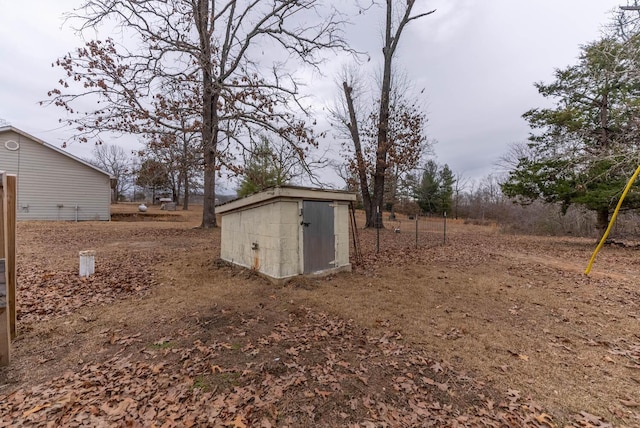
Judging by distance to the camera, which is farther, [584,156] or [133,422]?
[584,156]

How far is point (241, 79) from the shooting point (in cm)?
1116

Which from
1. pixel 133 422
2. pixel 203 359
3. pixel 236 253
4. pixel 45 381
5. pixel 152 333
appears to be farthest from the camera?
pixel 236 253

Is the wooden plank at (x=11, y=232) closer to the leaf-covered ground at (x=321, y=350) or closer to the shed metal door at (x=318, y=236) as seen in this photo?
the leaf-covered ground at (x=321, y=350)

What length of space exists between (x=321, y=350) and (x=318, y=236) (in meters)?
2.78

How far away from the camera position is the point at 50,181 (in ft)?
47.9

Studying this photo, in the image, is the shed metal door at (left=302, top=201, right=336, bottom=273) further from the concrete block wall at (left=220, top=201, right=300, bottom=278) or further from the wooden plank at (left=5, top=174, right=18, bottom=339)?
the wooden plank at (left=5, top=174, right=18, bottom=339)

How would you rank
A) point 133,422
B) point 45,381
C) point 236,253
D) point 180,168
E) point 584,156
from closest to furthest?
1. point 133,422
2. point 45,381
3. point 236,253
4. point 584,156
5. point 180,168

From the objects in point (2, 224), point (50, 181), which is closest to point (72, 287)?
point (2, 224)

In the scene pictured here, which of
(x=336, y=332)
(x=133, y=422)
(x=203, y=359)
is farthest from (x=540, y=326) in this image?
(x=133, y=422)

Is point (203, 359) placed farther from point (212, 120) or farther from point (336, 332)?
point (212, 120)

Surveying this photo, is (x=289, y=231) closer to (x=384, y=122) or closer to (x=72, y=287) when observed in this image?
(x=72, y=287)

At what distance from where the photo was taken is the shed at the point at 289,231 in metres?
4.96

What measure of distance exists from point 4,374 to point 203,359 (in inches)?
68.7

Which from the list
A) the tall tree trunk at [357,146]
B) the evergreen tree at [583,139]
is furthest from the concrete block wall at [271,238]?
the tall tree trunk at [357,146]
